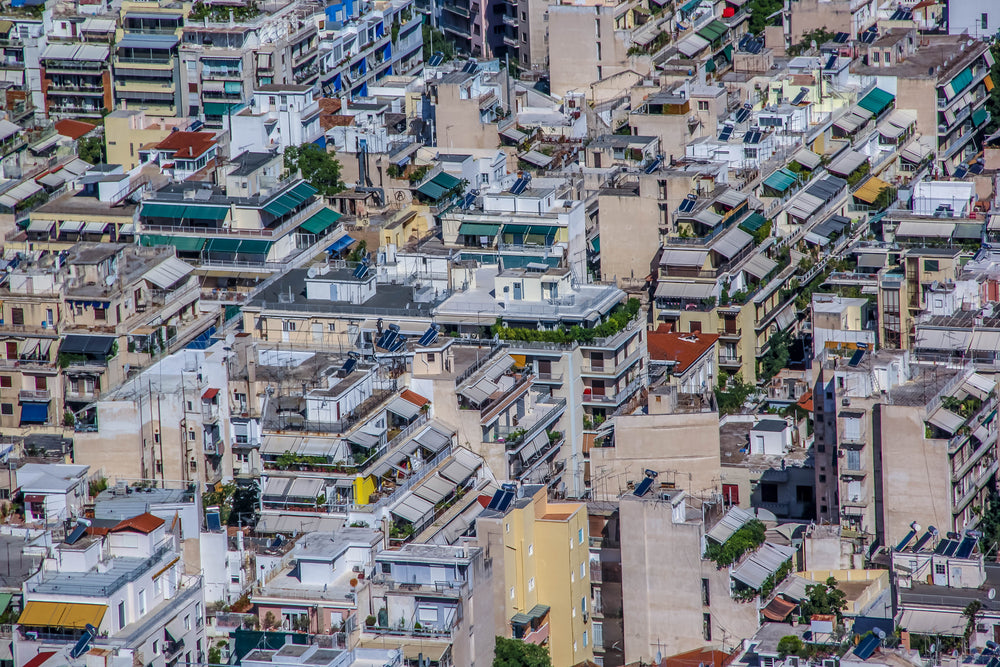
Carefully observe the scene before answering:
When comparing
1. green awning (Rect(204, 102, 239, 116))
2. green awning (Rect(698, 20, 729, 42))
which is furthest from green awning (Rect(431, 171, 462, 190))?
green awning (Rect(698, 20, 729, 42))

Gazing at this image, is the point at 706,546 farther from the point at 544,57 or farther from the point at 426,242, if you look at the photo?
the point at 544,57

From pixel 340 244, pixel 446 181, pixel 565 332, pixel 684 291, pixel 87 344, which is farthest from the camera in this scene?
pixel 446 181

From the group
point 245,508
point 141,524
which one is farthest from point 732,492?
point 141,524

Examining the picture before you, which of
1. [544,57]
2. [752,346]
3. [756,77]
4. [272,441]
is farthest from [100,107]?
[272,441]

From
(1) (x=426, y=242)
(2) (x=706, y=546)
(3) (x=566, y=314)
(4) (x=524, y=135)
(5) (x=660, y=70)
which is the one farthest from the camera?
(5) (x=660, y=70)

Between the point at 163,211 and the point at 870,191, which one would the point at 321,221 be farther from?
the point at 870,191

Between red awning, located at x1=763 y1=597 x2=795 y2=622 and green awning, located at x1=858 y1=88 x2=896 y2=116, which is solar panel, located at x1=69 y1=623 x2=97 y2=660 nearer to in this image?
red awning, located at x1=763 y1=597 x2=795 y2=622

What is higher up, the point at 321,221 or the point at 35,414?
the point at 321,221

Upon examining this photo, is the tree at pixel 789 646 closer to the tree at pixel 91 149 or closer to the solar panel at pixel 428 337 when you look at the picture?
the solar panel at pixel 428 337
